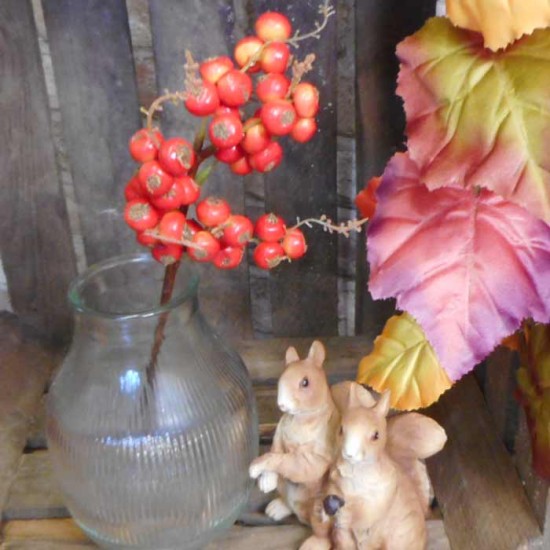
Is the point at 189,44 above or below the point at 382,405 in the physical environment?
above

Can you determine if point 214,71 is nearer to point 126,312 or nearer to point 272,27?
point 272,27

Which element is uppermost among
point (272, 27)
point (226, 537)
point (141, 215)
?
point (272, 27)

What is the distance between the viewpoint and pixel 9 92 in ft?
2.79

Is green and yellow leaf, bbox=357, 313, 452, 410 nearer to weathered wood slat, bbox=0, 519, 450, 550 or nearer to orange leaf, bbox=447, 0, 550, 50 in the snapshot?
Answer: weathered wood slat, bbox=0, 519, 450, 550

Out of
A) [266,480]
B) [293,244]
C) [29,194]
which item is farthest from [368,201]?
[29,194]

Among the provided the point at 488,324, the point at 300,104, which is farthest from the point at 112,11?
the point at 488,324

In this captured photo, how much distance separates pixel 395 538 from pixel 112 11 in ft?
1.76

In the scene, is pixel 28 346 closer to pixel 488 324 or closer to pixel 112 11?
pixel 112 11

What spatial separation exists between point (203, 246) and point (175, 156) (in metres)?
0.06

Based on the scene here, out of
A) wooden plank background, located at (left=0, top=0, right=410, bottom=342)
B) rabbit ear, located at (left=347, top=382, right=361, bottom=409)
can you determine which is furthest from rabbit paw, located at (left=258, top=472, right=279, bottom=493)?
wooden plank background, located at (left=0, top=0, right=410, bottom=342)

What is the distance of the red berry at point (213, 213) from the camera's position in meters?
0.57

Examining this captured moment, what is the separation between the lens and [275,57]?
54 centimetres

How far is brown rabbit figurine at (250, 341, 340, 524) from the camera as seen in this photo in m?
0.66

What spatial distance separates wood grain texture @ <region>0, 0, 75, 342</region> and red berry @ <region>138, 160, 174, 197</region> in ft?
1.19
